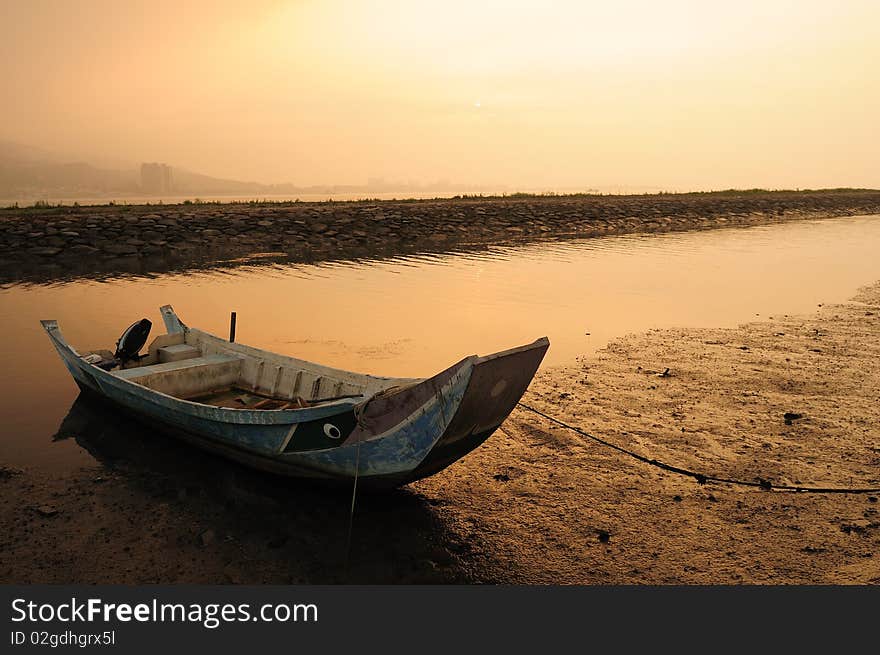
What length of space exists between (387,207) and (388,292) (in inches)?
918

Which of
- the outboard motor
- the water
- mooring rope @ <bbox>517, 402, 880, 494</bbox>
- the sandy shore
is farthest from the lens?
the water

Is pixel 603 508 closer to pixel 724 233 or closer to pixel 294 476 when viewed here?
pixel 294 476

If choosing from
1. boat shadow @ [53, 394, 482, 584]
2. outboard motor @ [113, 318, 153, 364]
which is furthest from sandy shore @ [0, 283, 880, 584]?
outboard motor @ [113, 318, 153, 364]

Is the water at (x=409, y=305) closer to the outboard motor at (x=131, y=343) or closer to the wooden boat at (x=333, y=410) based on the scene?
the outboard motor at (x=131, y=343)

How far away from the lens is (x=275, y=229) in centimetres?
3206

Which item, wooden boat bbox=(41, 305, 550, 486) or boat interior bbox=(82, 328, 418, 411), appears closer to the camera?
wooden boat bbox=(41, 305, 550, 486)

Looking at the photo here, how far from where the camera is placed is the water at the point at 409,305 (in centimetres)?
1071

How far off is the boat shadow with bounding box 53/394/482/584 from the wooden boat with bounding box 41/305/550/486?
31cm

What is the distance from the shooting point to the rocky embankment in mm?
25312

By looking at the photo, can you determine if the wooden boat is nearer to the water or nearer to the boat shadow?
the boat shadow

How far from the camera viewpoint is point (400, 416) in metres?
5.48

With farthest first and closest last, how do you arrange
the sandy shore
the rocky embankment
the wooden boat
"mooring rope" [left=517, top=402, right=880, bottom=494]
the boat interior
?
1. the rocky embankment
2. the boat interior
3. "mooring rope" [left=517, top=402, right=880, bottom=494]
4. the wooden boat
5. the sandy shore

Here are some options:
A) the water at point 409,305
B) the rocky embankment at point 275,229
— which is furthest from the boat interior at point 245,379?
the rocky embankment at point 275,229

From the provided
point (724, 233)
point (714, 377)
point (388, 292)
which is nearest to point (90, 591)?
point (714, 377)
